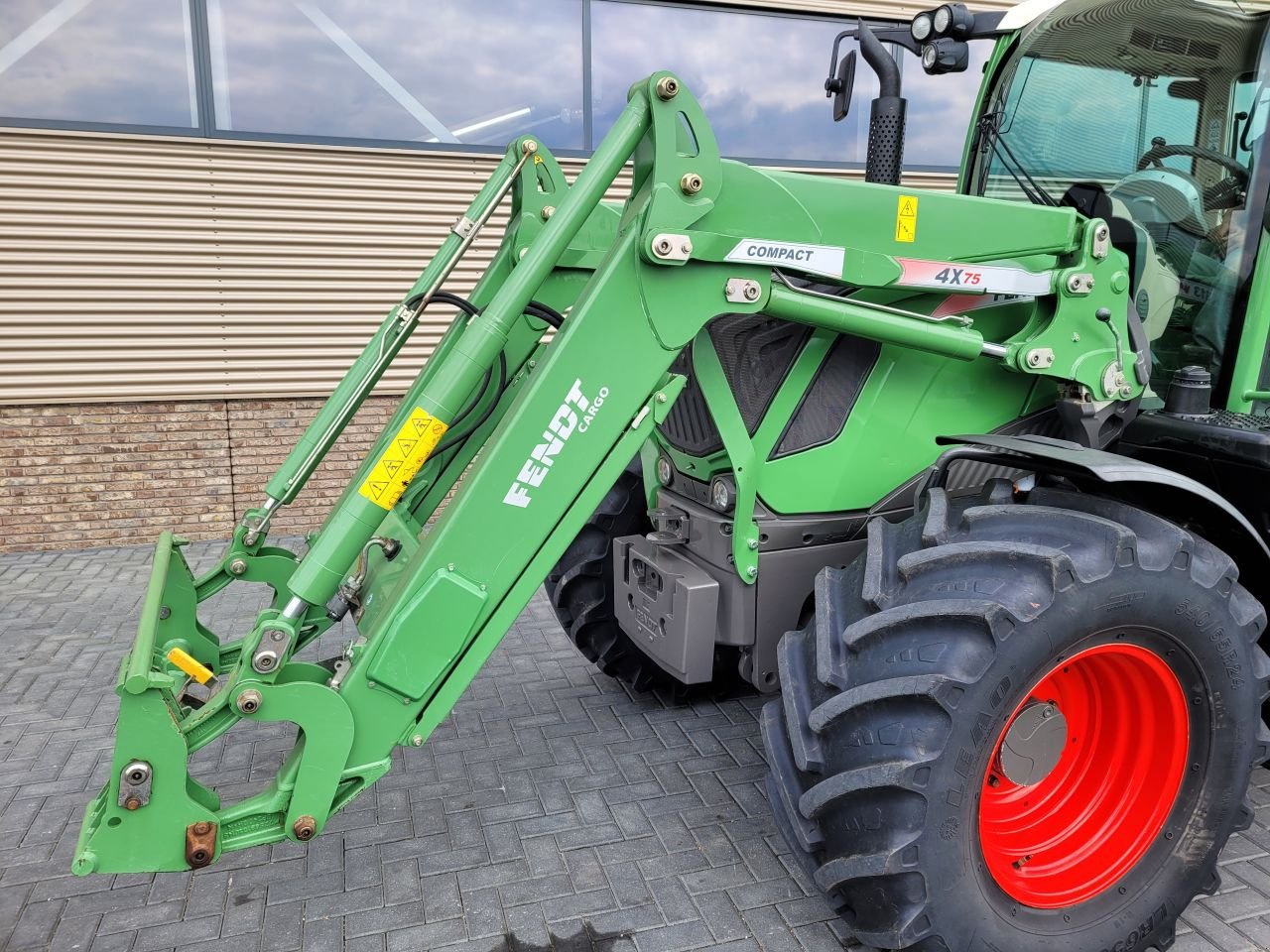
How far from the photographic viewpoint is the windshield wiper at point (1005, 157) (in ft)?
10.3

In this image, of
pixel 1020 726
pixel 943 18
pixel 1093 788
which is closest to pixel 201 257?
pixel 943 18

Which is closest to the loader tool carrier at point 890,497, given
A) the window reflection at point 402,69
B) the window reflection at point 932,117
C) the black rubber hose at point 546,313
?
the black rubber hose at point 546,313

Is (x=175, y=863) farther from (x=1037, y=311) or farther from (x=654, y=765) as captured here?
(x=1037, y=311)

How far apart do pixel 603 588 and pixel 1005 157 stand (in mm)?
2234

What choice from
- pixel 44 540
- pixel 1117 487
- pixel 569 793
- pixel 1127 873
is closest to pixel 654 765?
pixel 569 793

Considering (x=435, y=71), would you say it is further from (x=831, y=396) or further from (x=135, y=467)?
(x=831, y=396)

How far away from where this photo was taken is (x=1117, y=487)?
2533mm

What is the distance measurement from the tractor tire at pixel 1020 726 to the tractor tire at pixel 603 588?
139 cm

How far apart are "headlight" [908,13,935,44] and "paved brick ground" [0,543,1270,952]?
8.66ft

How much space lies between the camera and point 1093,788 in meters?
2.55

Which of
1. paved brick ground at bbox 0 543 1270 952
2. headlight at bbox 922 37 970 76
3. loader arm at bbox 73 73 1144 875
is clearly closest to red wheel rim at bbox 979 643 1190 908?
paved brick ground at bbox 0 543 1270 952

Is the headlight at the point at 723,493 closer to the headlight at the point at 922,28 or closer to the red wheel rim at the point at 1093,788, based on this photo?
the red wheel rim at the point at 1093,788

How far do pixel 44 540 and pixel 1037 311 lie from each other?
252 inches

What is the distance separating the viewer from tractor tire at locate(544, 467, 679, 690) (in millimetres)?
3656
